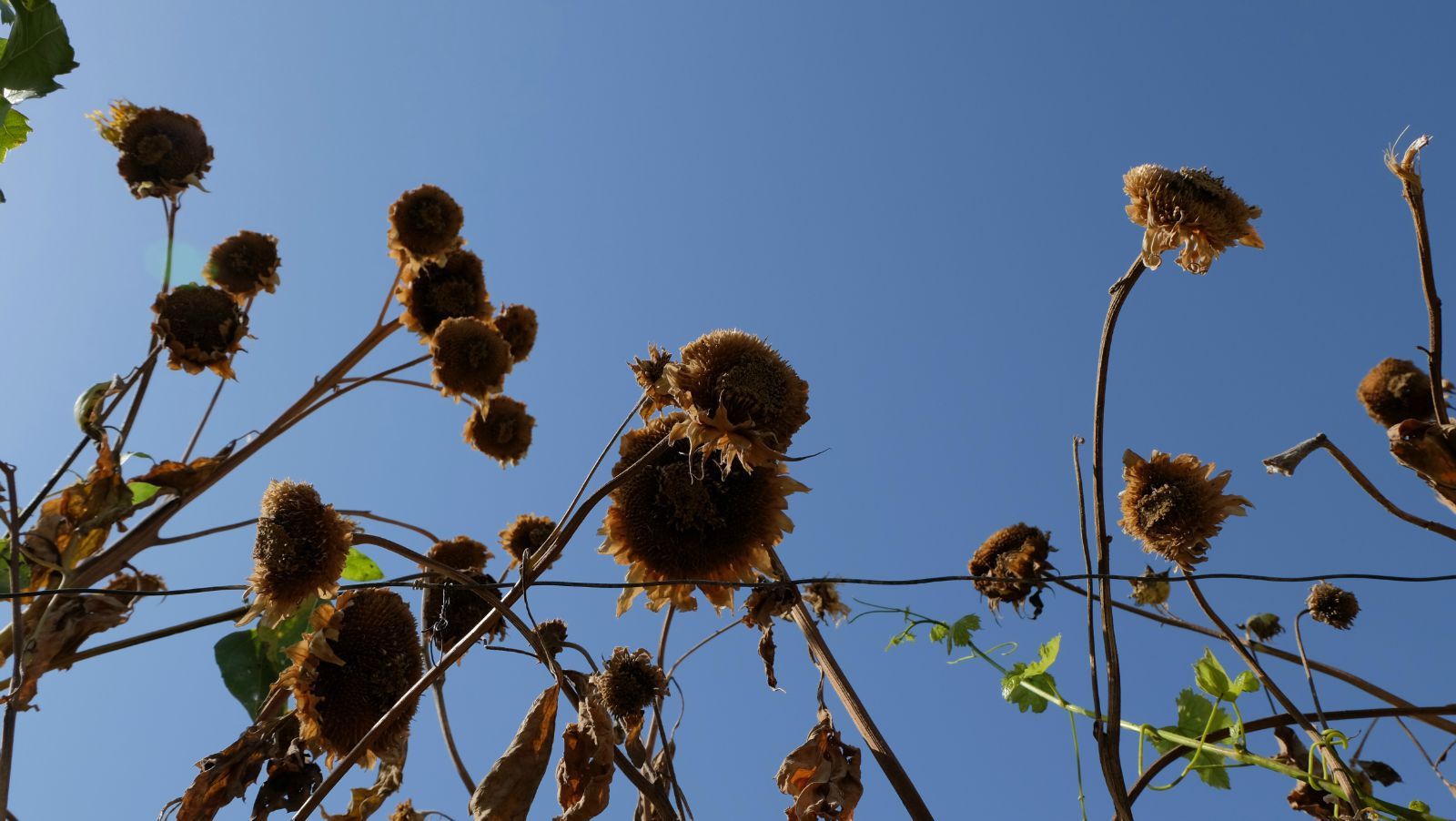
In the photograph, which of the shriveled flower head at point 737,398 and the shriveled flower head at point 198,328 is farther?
the shriveled flower head at point 198,328

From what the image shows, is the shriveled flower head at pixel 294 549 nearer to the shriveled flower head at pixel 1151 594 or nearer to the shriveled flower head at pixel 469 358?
the shriveled flower head at pixel 469 358

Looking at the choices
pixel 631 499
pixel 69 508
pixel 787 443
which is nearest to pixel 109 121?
pixel 69 508

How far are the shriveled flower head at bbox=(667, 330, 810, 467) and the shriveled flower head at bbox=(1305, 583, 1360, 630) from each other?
1.61 m

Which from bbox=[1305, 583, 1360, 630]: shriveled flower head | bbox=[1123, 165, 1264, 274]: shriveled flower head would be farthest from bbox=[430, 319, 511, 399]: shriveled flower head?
bbox=[1305, 583, 1360, 630]: shriveled flower head

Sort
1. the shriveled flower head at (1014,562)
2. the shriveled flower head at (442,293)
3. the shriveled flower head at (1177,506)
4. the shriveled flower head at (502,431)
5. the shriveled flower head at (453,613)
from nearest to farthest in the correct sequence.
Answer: the shriveled flower head at (1177,506)
the shriveled flower head at (453,613)
the shriveled flower head at (1014,562)
the shriveled flower head at (442,293)
the shriveled flower head at (502,431)

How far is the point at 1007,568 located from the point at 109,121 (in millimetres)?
2804

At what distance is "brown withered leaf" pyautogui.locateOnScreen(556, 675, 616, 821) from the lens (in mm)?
1336

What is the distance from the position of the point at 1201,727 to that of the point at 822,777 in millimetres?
897

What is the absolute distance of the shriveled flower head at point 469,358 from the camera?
2.77 meters

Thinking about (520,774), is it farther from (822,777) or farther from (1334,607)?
(1334,607)

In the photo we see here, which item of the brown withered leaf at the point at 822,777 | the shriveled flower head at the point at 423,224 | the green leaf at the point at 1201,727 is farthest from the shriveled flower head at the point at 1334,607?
the shriveled flower head at the point at 423,224

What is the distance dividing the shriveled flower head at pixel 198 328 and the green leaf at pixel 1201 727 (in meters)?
2.43

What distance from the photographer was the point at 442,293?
2963mm

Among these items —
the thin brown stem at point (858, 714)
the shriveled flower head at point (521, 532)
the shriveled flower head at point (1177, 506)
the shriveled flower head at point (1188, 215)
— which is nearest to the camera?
the thin brown stem at point (858, 714)
